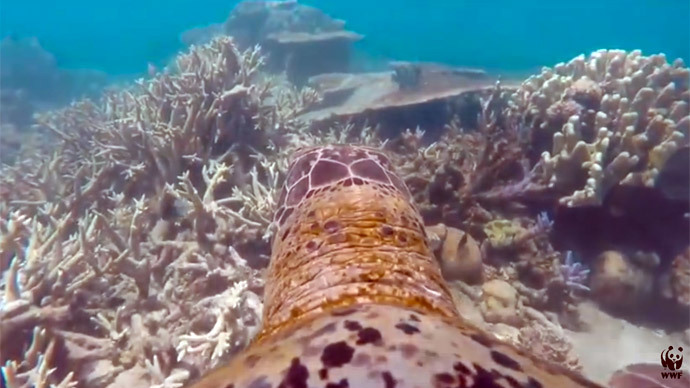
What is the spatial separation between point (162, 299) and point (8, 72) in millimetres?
22893

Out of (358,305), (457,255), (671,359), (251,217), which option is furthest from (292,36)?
(358,305)

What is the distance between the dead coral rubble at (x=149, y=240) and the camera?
10.6 feet

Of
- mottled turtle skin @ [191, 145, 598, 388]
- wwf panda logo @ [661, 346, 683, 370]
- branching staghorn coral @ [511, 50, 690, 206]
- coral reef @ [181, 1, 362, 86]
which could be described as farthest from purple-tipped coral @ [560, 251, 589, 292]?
coral reef @ [181, 1, 362, 86]

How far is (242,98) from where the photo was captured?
224 inches

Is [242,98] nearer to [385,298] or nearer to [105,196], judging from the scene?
[105,196]

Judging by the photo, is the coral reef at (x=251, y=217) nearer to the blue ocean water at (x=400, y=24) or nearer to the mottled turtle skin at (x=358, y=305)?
the mottled turtle skin at (x=358, y=305)

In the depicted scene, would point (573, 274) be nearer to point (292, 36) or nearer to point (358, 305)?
point (358, 305)

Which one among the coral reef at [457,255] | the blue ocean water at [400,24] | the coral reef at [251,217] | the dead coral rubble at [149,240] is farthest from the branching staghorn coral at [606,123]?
the blue ocean water at [400,24]

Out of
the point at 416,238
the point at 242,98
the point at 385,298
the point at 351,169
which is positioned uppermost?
the point at 242,98

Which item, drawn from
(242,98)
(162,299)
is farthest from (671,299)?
(242,98)

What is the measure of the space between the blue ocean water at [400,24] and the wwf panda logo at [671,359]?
2762 cm

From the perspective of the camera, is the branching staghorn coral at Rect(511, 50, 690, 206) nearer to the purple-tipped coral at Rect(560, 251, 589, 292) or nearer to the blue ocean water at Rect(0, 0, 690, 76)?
the purple-tipped coral at Rect(560, 251, 589, 292)

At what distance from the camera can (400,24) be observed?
4609 centimetres

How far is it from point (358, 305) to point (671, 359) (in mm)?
3023
